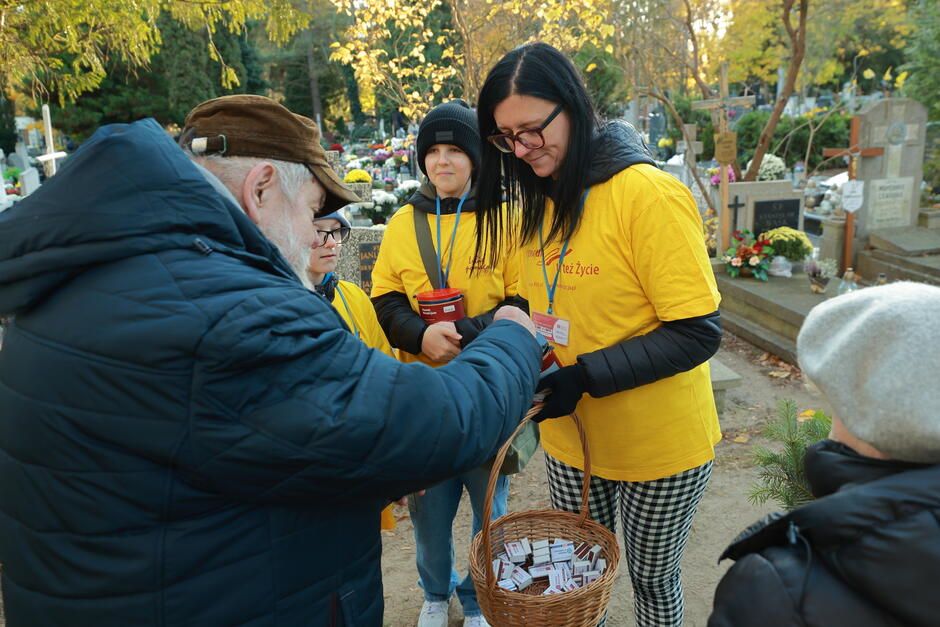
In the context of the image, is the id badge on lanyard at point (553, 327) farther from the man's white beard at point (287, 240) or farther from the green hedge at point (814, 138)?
the green hedge at point (814, 138)

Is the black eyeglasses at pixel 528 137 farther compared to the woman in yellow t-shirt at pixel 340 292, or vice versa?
the woman in yellow t-shirt at pixel 340 292

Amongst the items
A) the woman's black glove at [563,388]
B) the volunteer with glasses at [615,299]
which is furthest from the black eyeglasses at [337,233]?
the woman's black glove at [563,388]

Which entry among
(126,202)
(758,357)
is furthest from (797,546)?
(758,357)

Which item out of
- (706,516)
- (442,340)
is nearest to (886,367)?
(442,340)

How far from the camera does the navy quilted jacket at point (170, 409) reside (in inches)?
42.3

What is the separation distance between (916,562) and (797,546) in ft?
0.55

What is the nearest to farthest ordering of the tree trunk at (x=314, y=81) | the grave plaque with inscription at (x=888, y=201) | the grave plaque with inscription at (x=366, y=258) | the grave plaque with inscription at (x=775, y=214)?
Answer: the grave plaque with inscription at (x=366, y=258)
the grave plaque with inscription at (x=775, y=214)
the grave plaque with inscription at (x=888, y=201)
the tree trunk at (x=314, y=81)

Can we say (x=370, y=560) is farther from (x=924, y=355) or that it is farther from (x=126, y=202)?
(x=924, y=355)

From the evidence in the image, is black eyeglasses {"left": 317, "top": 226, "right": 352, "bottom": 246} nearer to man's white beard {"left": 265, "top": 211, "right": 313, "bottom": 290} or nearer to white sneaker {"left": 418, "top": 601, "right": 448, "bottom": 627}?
man's white beard {"left": 265, "top": 211, "right": 313, "bottom": 290}

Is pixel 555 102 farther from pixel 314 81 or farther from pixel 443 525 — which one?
Result: pixel 314 81

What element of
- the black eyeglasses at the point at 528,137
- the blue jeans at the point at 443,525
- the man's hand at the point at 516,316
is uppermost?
the black eyeglasses at the point at 528,137

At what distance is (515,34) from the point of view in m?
10.7

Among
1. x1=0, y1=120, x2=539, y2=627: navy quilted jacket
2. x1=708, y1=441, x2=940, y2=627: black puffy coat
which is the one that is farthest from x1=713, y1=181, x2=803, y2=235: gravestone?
x1=0, y1=120, x2=539, y2=627: navy quilted jacket

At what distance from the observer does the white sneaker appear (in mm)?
2912
